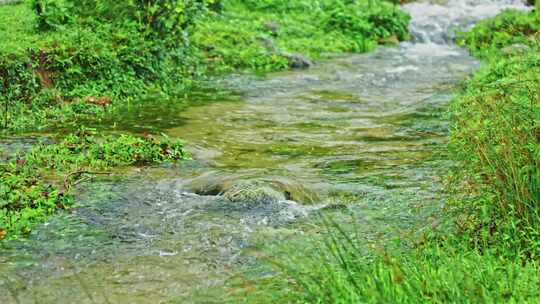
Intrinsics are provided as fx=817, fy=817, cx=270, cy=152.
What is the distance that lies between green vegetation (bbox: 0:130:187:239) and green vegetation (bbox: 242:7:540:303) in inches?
93.5

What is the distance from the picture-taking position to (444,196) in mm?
6992

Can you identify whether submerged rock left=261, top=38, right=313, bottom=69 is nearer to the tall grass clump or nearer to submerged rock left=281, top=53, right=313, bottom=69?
submerged rock left=281, top=53, right=313, bottom=69

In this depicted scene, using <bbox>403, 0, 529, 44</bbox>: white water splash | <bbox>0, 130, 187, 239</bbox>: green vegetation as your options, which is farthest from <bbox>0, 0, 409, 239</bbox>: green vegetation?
<bbox>403, 0, 529, 44</bbox>: white water splash

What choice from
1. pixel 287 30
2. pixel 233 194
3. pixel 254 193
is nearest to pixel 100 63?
pixel 233 194


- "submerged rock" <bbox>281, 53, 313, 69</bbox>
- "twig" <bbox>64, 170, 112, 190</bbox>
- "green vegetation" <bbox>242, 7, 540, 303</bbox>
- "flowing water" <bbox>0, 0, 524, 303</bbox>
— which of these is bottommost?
"submerged rock" <bbox>281, 53, 313, 69</bbox>

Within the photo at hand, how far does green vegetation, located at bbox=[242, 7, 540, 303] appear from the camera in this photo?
169 inches

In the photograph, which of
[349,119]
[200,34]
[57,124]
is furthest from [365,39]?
[57,124]

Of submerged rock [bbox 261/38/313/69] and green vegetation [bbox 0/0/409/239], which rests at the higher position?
green vegetation [bbox 0/0/409/239]

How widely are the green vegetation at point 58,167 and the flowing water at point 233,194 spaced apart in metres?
0.20

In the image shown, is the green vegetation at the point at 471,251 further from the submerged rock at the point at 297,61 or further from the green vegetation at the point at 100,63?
the submerged rock at the point at 297,61

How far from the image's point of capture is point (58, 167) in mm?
8195

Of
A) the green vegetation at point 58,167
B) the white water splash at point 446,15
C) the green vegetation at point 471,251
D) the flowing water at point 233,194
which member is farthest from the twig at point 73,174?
the white water splash at point 446,15

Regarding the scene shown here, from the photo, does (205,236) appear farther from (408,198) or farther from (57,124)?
(57,124)

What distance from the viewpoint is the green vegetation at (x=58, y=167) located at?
675 cm
